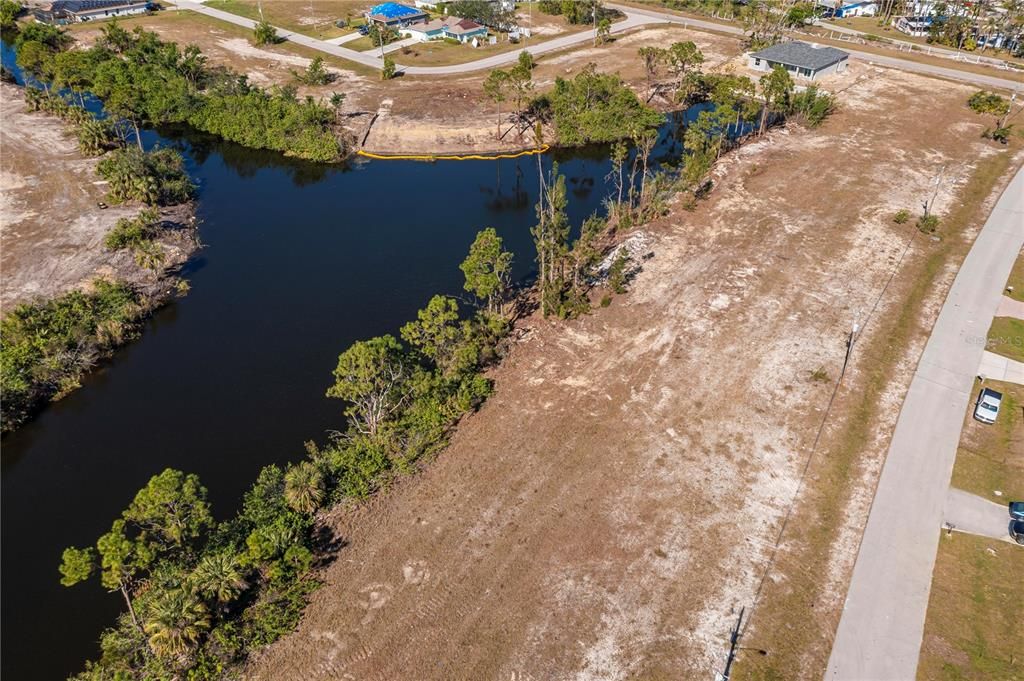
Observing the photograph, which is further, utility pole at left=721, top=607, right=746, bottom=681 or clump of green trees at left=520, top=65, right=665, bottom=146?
clump of green trees at left=520, top=65, right=665, bottom=146

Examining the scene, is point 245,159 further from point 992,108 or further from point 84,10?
point 992,108

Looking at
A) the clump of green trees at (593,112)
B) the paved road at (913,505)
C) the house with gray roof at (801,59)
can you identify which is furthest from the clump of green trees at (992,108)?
the clump of green trees at (593,112)

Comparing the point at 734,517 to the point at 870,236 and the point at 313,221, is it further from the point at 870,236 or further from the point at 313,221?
the point at 313,221

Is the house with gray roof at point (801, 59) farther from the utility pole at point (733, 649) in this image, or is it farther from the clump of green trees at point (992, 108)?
the utility pole at point (733, 649)

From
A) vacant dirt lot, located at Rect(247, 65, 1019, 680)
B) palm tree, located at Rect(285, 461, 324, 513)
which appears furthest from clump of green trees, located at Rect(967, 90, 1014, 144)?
palm tree, located at Rect(285, 461, 324, 513)

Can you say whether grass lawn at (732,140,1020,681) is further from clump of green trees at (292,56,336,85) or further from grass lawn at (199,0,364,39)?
grass lawn at (199,0,364,39)

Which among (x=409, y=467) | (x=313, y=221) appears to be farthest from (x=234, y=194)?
(x=409, y=467)
